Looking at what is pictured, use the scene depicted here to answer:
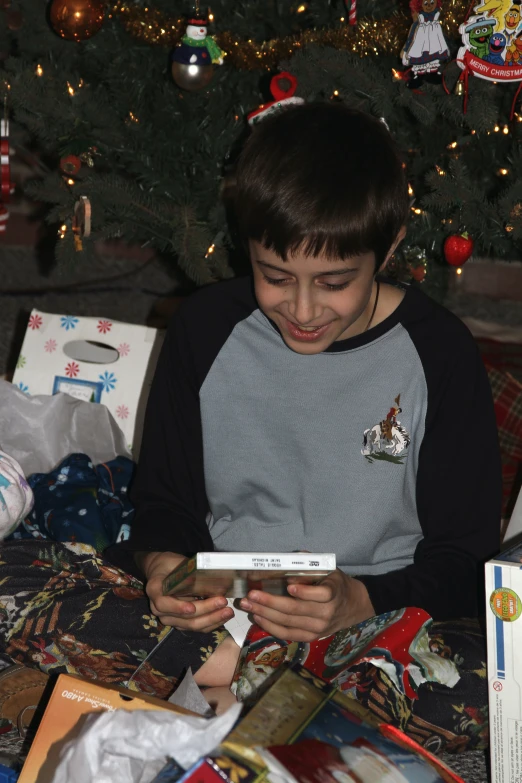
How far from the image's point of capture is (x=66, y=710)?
899mm

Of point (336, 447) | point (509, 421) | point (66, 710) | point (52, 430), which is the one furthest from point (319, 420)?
point (509, 421)

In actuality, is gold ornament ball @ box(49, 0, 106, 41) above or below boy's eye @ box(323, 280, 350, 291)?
above

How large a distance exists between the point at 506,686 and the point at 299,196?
23.0 inches

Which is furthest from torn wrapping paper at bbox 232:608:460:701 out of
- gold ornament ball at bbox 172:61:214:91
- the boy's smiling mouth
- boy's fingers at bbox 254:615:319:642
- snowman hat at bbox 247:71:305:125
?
gold ornament ball at bbox 172:61:214:91

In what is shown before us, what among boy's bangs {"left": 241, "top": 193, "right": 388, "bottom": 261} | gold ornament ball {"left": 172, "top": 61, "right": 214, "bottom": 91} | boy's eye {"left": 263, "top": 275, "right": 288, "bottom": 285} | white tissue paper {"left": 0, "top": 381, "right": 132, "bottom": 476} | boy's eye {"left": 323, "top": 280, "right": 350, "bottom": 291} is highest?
gold ornament ball {"left": 172, "top": 61, "right": 214, "bottom": 91}

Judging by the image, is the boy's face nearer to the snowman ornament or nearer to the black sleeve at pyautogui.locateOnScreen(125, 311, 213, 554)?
the black sleeve at pyautogui.locateOnScreen(125, 311, 213, 554)

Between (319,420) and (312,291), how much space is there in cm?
21

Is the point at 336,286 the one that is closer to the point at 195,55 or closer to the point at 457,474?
the point at 457,474

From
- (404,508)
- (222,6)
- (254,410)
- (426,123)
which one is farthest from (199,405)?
(222,6)

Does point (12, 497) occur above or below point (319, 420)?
below

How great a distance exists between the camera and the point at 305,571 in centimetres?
89

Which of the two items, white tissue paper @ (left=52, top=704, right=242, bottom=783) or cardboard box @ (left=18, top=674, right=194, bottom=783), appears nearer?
white tissue paper @ (left=52, top=704, right=242, bottom=783)

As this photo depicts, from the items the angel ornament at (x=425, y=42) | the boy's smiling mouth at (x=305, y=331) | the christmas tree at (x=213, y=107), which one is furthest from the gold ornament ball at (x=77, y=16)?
the boy's smiling mouth at (x=305, y=331)

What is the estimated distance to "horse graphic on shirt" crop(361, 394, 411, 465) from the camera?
3.79ft
